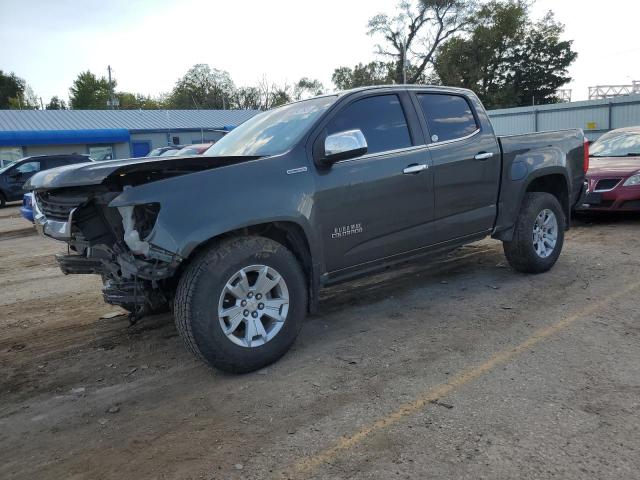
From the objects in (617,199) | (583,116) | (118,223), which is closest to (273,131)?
(118,223)

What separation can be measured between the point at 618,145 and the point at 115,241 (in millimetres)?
9607

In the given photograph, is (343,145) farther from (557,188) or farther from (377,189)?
(557,188)

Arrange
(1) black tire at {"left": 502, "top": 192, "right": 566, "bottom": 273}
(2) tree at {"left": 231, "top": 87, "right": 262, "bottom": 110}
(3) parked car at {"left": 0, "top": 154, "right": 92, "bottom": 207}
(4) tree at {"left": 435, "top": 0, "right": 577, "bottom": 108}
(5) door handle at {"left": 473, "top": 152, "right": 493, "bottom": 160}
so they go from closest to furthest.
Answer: (5) door handle at {"left": 473, "top": 152, "right": 493, "bottom": 160} < (1) black tire at {"left": 502, "top": 192, "right": 566, "bottom": 273} < (3) parked car at {"left": 0, "top": 154, "right": 92, "bottom": 207} < (4) tree at {"left": 435, "top": 0, "right": 577, "bottom": 108} < (2) tree at {"left": 231, "top": 87, "right": 262, "bottom": 110}

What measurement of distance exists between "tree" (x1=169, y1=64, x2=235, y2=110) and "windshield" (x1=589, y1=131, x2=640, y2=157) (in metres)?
66.8

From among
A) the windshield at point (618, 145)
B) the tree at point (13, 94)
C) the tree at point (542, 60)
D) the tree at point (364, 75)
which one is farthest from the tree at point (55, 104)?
the windshield at point (618, 145)

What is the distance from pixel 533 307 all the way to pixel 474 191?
1.22m

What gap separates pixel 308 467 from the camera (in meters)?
2.56

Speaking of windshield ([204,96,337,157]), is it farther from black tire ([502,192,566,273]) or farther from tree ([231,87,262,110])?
tree ([231,87,262,110])

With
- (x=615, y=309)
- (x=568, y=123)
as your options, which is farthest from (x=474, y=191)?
(x=568, y=123)

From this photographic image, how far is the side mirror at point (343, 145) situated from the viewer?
151 inches

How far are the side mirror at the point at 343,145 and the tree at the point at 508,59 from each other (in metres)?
48.5

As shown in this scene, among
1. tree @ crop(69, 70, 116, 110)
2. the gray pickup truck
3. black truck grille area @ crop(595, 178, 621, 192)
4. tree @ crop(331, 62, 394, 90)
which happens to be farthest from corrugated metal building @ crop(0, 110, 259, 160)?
tree @ crop(69, 70, 116, 110)

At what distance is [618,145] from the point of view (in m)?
9.80

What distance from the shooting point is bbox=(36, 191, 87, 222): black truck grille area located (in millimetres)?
3471
